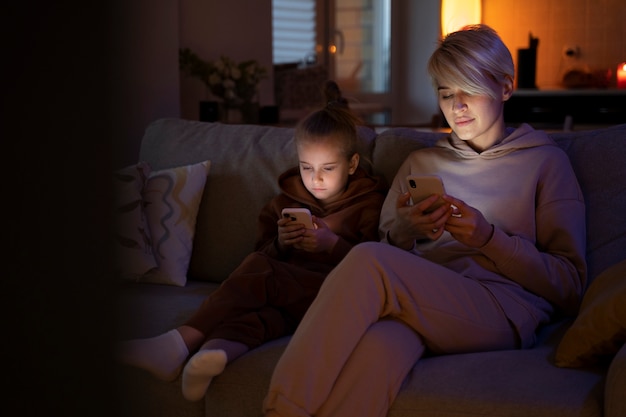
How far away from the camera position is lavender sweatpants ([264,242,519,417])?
1.52 metres

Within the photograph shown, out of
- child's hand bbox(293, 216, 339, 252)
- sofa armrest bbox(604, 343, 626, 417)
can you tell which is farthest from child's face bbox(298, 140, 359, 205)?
sofa armrest bbox(604, 343, 626, 417)

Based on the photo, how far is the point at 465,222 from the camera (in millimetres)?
1761

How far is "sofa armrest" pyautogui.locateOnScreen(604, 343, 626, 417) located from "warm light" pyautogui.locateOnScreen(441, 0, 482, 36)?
191 inches

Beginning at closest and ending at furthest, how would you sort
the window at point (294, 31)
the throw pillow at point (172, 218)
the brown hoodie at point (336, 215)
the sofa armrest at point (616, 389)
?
the sofa armrest at point (616, 389) < the brown hoodie at point (336, 215) < the throw pillow at point (172, 218) < the window at point (294, 31)

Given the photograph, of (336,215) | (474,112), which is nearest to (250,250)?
(336,215)

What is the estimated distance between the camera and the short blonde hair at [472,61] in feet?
6.48

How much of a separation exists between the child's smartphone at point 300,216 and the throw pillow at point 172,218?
53 cm

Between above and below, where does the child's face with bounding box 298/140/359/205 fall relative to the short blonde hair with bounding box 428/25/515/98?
below

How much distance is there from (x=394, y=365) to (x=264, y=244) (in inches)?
30.7

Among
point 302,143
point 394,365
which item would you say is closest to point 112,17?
point 394,365

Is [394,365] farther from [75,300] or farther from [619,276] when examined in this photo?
[75,300]

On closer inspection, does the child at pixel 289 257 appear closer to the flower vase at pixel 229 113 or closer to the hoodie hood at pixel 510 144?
the hoodie hood at pixel 510 144

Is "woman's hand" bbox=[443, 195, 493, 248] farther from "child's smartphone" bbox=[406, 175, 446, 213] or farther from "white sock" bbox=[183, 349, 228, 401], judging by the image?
"white sock" bbox=[183, 349, 228, 401]

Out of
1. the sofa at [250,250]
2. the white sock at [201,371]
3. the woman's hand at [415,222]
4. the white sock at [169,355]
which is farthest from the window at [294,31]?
the white sock at [201,371]
